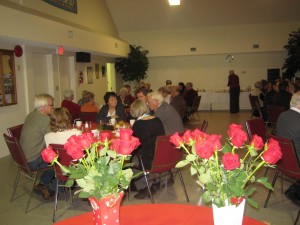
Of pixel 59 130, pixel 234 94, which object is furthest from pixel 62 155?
pixel 234 94

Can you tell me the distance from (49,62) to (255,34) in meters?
8.46

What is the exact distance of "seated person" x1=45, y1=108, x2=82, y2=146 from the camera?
3861 millimetres

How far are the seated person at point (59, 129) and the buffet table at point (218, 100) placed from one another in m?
9.67

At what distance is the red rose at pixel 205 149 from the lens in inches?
48.4

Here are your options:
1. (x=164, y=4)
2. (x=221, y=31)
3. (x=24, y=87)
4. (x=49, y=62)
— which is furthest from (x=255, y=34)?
(x=24, y=87)

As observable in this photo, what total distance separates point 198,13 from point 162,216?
11.9m

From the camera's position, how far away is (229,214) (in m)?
1.37

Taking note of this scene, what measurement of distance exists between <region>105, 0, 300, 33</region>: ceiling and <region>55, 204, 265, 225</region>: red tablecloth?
11001 mm

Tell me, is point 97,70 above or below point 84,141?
above

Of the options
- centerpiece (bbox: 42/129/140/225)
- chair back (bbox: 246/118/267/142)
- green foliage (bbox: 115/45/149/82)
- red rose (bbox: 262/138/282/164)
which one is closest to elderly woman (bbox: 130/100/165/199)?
chair back (bbox: 246/118/267/142)

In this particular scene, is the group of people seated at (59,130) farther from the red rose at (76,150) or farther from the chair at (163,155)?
the red rose at (76,150)

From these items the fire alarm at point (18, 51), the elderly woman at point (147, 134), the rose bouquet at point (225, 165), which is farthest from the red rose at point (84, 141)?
the fire alarm at point (18, 51)

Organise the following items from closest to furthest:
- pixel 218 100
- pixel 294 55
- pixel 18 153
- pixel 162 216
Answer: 1. pixel 162 216
2. pixel 18 153
3. pixel 294 55
4. pixel 218 100

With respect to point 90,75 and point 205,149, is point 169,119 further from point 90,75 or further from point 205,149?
point 90,75
